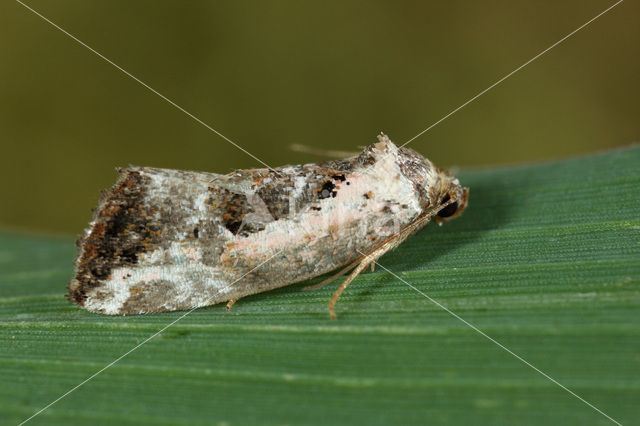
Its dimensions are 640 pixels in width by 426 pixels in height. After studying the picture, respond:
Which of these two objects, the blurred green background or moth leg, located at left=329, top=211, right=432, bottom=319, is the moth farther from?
the blurred green background

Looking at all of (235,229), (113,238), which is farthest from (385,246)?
(113,238)

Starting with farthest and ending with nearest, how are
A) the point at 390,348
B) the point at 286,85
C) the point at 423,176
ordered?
the point at 286,85, the point at 423,176, the point at 390,348

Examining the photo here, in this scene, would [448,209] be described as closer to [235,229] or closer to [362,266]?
[362,266]

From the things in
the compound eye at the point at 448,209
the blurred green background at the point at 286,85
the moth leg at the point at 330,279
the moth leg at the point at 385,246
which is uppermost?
the blurred green background at the point at 286,85

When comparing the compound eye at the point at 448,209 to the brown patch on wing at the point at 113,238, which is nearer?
the brown patch on wing at the point at 113,238

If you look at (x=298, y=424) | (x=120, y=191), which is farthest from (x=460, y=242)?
(x=120, y=191)

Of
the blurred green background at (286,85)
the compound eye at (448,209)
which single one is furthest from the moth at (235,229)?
the blurred green background at (286,85)

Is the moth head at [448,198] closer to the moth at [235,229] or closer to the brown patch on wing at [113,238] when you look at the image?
the moth at [235,229]
